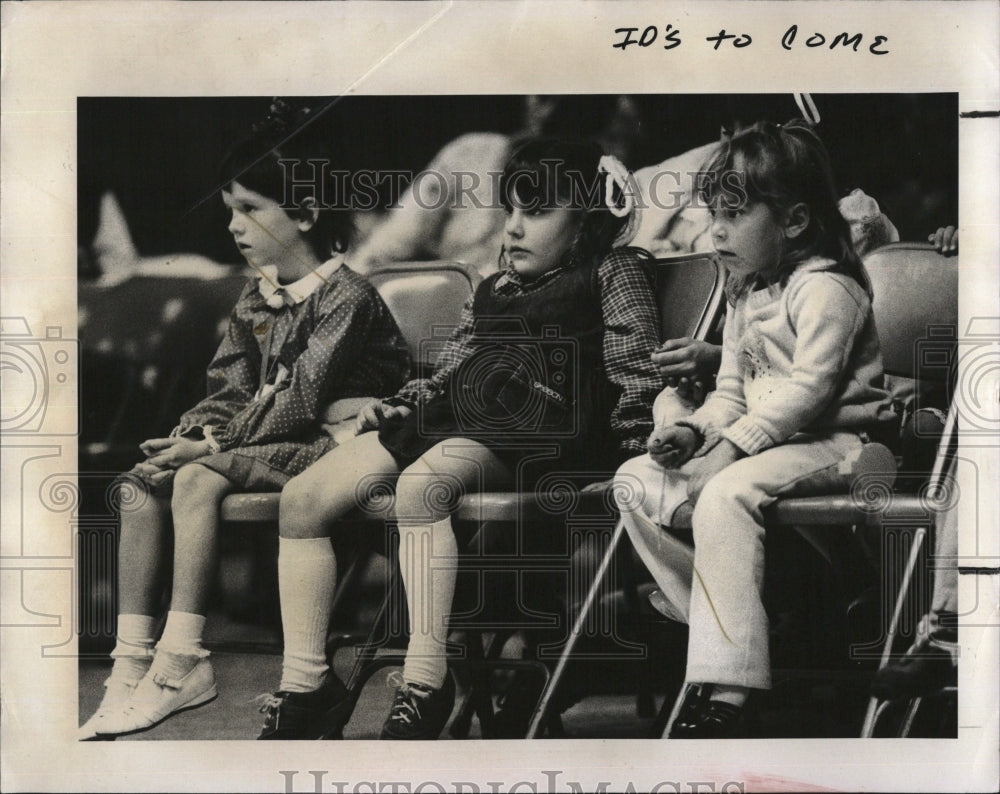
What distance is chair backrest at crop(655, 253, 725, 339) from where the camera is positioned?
9.15 feet

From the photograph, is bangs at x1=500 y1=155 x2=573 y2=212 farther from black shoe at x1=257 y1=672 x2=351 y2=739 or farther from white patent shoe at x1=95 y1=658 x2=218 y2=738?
white patent shoe at x1=95 y1=658 x2=218 y2=738

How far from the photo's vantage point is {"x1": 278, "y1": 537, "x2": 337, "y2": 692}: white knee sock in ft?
9.04

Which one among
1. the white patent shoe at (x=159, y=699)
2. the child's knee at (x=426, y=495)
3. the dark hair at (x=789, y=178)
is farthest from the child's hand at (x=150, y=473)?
the dark hair at (x=789, y=178)

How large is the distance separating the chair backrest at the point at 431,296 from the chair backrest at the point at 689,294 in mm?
454

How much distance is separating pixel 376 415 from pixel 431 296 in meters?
0.32

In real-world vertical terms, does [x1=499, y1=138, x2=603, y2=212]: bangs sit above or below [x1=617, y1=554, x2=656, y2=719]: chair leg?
above

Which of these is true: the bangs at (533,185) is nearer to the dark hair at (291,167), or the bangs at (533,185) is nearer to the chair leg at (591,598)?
the dark hair at (291,167)

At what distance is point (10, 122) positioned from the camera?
277cm

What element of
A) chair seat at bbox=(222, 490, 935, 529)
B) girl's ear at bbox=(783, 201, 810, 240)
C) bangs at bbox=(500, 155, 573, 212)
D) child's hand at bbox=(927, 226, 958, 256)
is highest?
bangs at bbox=(500, 155, 573, 212)

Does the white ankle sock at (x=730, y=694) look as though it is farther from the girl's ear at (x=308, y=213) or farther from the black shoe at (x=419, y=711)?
the girl's ear at (x=308, y=213)

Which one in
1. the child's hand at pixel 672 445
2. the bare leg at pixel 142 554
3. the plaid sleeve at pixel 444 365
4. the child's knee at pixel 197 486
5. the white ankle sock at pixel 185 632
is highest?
the plaid sleeve at pixel 444 365

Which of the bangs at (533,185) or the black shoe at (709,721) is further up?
the bangs at (533,185)

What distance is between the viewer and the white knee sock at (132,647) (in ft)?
9.17

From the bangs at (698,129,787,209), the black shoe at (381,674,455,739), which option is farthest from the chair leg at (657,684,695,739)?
the bangs at (698,129,787,209)
